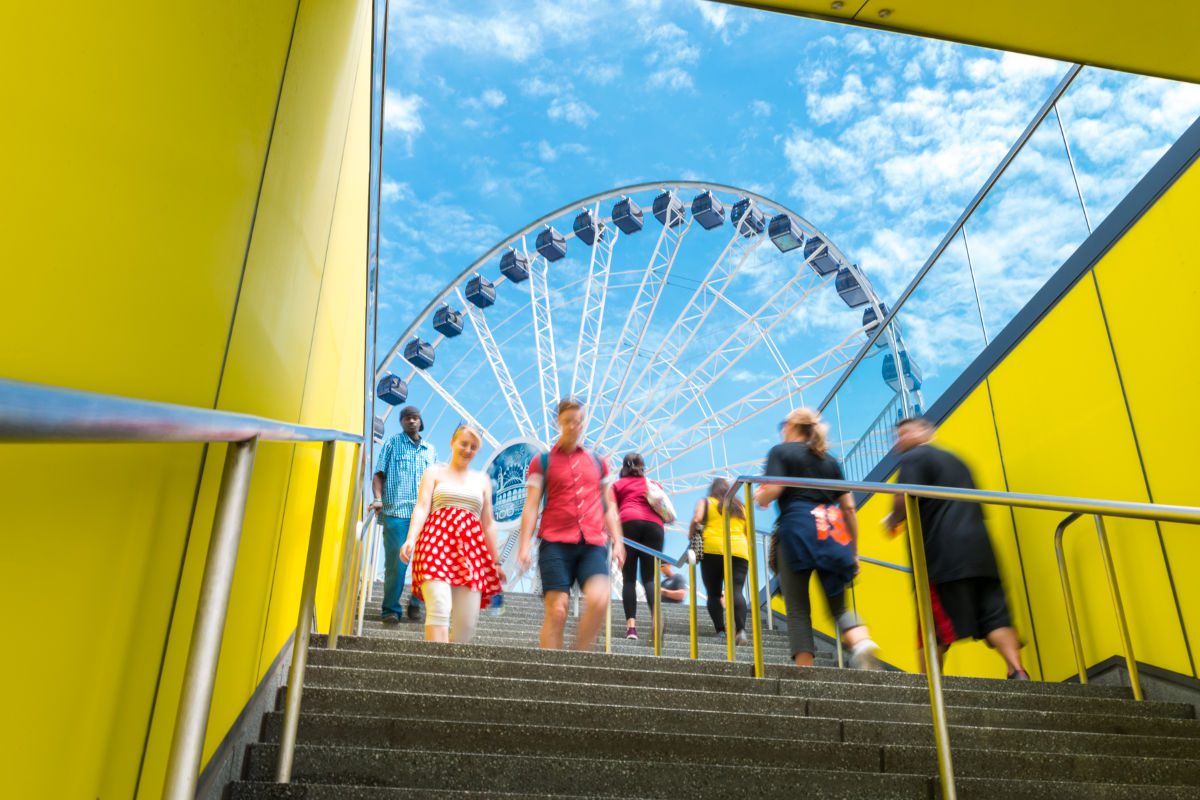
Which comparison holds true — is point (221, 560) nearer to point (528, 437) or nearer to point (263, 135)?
point (263, 135)

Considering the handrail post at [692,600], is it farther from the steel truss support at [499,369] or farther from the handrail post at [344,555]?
the steel truss support at [499,369]

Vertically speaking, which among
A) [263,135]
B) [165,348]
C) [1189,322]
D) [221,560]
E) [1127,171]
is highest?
[1127,171]

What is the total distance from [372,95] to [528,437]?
18.8 m

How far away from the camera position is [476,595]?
13.9ft

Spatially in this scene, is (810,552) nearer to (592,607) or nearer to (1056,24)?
(592,607)

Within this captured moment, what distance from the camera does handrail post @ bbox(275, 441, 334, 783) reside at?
2.20m

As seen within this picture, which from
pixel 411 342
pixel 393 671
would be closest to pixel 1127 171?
pixel 393 671

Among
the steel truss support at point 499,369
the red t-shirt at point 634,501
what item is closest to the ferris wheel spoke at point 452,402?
the steel truss support at point 499,369

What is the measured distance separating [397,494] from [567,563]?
1.82 m

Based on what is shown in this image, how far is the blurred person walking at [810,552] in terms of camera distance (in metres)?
4.09

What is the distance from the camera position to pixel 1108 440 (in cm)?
450

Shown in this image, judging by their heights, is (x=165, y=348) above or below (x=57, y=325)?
above

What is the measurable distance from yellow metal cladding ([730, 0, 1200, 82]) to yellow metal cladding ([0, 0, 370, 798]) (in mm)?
2136

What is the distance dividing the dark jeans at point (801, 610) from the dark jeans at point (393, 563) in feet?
7.85
